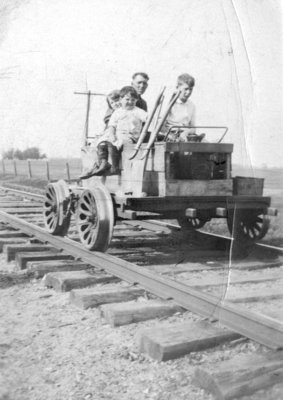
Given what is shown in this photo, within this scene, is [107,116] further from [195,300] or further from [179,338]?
[179,338]

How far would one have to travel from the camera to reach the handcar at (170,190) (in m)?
5.62

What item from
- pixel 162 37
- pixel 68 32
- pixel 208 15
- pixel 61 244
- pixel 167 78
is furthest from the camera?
pixel 61 244

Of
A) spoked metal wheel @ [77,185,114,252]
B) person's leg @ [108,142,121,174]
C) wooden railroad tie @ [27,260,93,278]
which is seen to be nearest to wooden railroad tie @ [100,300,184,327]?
wooden railroad tie @ [27,260,93,278]

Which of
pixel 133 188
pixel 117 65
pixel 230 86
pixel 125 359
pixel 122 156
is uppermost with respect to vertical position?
pixel 117 65

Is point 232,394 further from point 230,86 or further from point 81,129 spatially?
point 81,129

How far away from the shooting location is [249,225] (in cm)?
661

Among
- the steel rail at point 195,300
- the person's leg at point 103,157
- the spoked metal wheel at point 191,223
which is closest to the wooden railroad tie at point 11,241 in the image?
the steel rail at point 195,300

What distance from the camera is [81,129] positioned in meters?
7.57

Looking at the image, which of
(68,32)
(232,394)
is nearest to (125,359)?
(232,394)

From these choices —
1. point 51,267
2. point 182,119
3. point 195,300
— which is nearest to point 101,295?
point 195,300

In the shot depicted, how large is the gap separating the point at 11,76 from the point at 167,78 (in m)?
1.52

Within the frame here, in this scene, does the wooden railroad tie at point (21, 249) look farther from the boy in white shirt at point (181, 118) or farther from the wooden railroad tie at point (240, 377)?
the wooden railroad tie at point (240, 377)

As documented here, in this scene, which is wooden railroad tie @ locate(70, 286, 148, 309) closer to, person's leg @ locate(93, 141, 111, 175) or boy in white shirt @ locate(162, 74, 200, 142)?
person's leg @ locate(93, 141, 111, 175)

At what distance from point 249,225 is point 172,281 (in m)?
2.44
